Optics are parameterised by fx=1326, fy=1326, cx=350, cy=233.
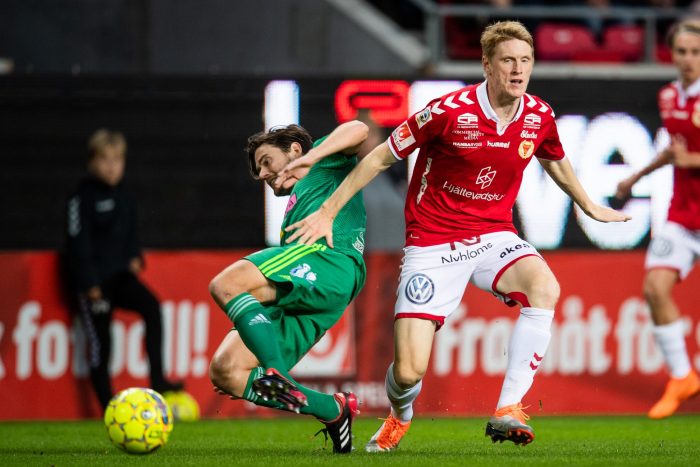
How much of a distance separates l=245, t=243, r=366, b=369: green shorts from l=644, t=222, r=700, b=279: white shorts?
2594 mm

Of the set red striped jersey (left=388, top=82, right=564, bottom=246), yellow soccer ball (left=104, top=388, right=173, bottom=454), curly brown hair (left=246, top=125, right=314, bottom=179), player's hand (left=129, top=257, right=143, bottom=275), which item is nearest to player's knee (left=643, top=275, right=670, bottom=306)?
red striped jersey (left=388, top=82, right=564, bottom=246)

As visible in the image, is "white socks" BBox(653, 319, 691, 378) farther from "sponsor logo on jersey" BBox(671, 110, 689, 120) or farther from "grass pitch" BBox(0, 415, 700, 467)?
"sponsor logo on jersey" BBox(671, 110, 689, 120)

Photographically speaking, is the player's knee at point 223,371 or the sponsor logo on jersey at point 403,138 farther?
the sponsor logo on jersey at point 403,138

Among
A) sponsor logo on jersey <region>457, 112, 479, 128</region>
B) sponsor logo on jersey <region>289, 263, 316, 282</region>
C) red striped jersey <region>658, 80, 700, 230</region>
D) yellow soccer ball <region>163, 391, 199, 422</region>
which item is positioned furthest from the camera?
yellow soccer ball <region>163, 391, 199, 422</region>

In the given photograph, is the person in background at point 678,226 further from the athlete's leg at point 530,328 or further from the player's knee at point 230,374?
the player's knee at point 230,374

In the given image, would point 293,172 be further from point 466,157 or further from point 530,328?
point 530,328

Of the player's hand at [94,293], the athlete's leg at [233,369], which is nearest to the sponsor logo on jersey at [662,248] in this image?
the athlete's leg at [233,369]

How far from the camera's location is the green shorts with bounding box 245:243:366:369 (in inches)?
254

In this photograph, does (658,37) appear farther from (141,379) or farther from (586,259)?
(141,379)

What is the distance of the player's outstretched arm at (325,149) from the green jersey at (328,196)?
7.4 inches

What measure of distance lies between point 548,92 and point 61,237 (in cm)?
422

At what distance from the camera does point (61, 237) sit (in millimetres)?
10883

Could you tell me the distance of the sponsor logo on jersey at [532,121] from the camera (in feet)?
22.5

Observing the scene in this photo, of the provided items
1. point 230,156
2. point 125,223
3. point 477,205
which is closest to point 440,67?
point 230,156
